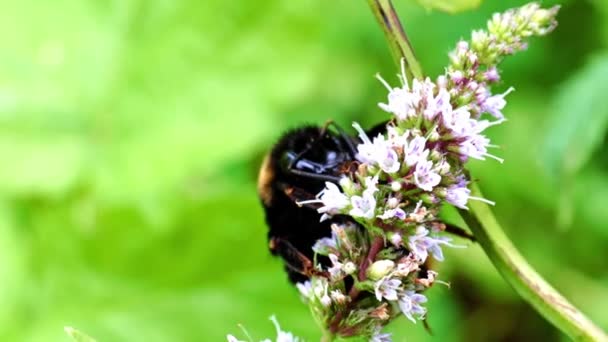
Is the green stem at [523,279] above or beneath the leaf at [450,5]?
beneath

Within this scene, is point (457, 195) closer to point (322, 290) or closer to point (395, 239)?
point (395, 239)

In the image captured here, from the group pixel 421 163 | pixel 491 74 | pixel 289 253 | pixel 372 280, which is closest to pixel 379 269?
pixel 372 280

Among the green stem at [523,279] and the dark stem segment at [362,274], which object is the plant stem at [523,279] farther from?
the dark stem segment at [362,274]

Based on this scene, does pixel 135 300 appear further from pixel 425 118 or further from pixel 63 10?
pixel 425 118

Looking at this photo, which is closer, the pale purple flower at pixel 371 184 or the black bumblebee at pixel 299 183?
the pale purple flower at pixel 371 184

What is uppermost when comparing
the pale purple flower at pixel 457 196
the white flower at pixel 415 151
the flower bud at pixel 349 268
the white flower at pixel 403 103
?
the white flower at pixel 403 103

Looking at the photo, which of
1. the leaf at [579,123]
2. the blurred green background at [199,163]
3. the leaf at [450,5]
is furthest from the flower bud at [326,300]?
the blurred green background at [199,163]
